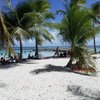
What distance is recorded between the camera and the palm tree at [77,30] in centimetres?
1516

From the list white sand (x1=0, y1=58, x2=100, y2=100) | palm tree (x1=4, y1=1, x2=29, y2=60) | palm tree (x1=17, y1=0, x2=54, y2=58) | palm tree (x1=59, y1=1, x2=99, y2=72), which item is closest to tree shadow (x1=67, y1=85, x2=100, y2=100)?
white sand (x1=0, y1=58, x2=100, y2=100)

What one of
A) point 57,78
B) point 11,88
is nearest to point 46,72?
point 57,78

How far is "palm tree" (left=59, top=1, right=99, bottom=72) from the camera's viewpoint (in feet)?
49.7

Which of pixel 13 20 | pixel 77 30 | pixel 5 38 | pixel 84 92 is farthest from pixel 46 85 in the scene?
pixel 13 20

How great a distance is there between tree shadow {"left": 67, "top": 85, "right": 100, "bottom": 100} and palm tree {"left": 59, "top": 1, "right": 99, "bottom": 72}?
4.20 meters

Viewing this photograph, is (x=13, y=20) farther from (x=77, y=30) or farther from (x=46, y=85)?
(x=46, y=85)

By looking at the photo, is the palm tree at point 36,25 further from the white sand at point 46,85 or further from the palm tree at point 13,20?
the white sand at point 46,85

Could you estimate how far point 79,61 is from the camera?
1496 centimetres

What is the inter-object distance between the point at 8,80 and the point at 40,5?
14.0 meters

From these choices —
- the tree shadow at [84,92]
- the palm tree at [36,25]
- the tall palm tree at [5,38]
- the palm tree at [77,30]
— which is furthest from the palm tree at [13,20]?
the tree shadow at [84,92]

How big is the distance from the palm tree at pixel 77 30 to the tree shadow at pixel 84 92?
4197mm

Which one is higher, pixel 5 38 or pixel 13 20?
pixel 13 20

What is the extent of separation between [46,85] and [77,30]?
5.35 metres

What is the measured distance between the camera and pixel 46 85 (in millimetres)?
11133
